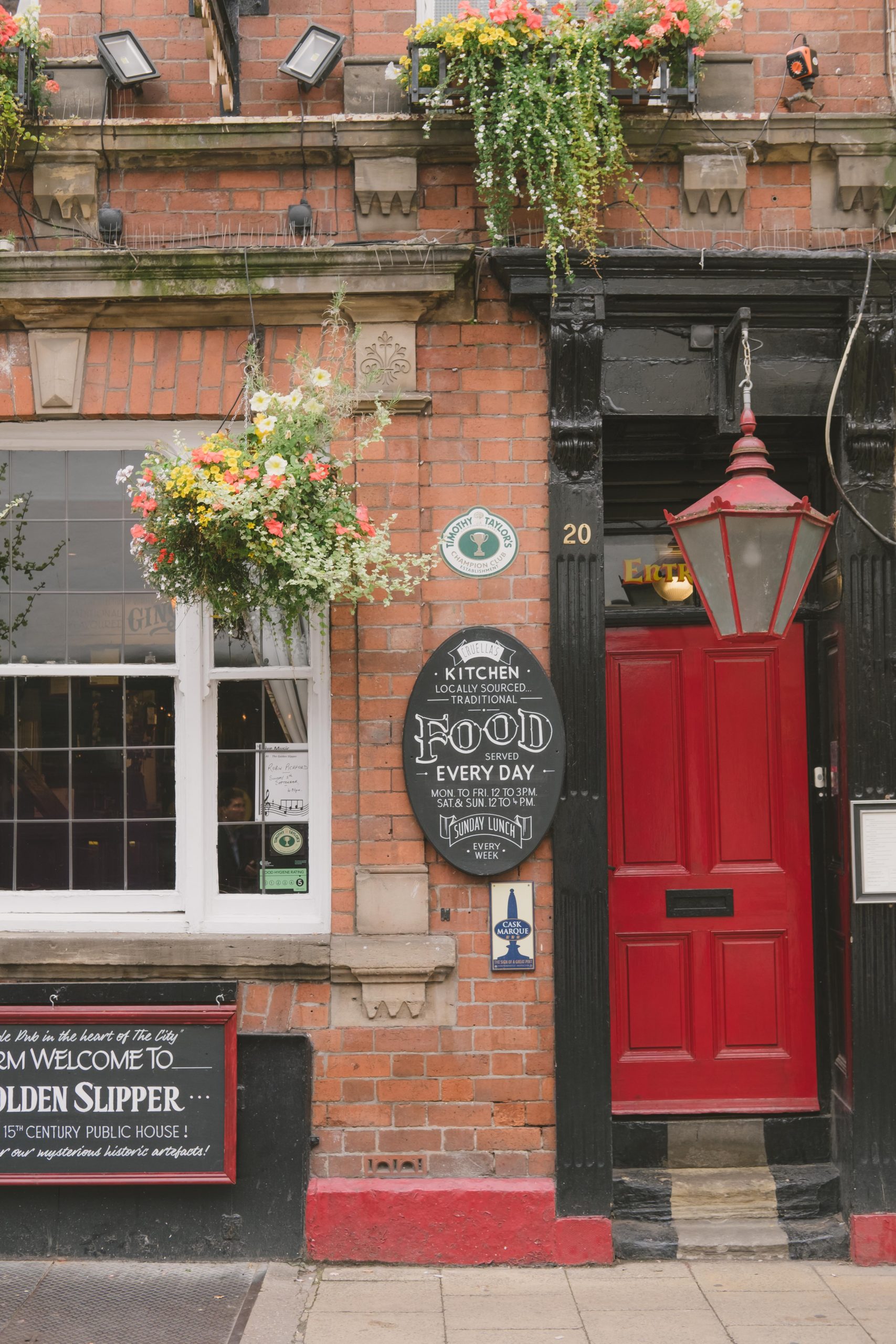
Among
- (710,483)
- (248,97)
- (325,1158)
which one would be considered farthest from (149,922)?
(248,97)

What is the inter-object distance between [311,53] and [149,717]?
3078mm

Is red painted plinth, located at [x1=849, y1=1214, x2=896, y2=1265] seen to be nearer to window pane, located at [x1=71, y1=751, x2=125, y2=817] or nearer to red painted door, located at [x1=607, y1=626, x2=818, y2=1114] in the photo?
red painted door, located at [x1=607, y1=626, x2=818, y2=1114]

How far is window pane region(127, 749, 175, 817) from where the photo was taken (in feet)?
16.1

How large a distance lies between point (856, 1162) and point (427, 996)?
6.60 ft

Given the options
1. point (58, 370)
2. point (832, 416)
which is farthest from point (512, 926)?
point (58, 370)

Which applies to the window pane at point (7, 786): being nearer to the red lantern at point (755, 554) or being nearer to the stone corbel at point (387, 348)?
the stone corbel at point (387, 348)

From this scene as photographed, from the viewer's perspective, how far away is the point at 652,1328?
4.04 meters

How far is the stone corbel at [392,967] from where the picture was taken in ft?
15.1

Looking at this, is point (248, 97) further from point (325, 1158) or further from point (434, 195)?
point (325, 1158)

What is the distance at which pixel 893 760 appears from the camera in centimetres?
479

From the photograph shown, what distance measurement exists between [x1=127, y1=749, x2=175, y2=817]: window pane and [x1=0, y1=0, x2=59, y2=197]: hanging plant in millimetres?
2706

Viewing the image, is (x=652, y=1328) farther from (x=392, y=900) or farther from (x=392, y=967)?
(x=392, y=900)

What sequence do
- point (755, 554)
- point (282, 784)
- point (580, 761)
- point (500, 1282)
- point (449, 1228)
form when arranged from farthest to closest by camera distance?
point (282, 784) → point (580, 761) → point (449, 1228) → point (500, 1282) → point (755, 554)

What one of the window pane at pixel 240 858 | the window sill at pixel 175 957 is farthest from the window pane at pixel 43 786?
the window pane at pixel 240 858
